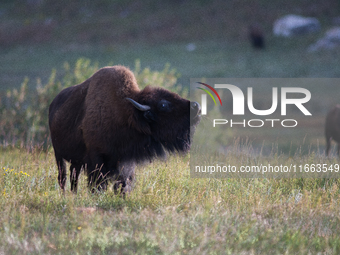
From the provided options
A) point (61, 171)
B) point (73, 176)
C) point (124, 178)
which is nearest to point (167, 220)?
point (124, 178)

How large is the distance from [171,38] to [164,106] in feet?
168

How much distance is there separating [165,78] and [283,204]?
9.05m

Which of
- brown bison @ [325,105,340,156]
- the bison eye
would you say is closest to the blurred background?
brown bison @ [325,105,340,156]

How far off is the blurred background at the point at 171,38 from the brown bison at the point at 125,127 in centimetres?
2910

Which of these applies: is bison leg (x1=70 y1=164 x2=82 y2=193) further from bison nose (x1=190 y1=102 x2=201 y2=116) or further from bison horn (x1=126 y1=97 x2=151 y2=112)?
bison nose (x1=190 y1=102 x2=201 y2=116)

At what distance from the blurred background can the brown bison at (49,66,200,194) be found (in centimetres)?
2910

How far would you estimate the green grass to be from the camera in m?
4.58

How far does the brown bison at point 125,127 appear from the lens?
635 centimetres

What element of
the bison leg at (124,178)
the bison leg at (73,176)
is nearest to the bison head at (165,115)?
the bison leg at (124,178)

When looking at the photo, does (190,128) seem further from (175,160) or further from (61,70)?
(61,70)

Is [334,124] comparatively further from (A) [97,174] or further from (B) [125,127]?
(A) [97,174]

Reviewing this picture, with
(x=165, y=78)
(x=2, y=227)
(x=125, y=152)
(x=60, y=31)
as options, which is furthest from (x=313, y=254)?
(x=60, y=31)

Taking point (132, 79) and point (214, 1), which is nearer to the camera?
point (132, 79)

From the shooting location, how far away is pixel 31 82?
39.1 metres
